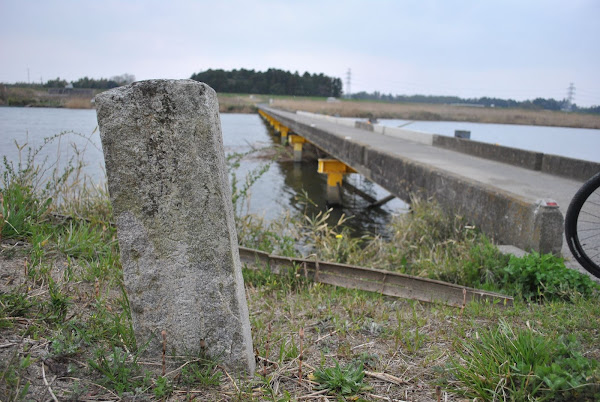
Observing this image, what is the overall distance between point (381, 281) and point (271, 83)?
64.4 m

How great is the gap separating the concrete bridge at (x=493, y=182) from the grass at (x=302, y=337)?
0.46 m

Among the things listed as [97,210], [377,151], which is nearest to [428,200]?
[377,151]

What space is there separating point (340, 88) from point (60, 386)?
98914mm

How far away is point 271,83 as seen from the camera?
66.1m

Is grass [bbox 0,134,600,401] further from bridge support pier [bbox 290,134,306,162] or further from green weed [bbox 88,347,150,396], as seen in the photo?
bridge support pier [bbox 290,134,306,162]

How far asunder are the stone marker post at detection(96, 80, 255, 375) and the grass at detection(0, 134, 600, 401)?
0.19 metres

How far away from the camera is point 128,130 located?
7.11ft

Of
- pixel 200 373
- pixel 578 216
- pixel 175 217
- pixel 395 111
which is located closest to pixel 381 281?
pixel 578 216

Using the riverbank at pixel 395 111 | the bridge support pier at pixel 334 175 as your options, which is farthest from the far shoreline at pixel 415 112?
the bridge support pier at pixel 334 175

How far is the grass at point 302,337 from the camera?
210 cm

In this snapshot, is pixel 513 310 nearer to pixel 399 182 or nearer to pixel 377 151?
pixel 399 182

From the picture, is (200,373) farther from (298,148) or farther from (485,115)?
(485,115)

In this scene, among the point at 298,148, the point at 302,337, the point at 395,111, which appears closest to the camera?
the point at 302,337

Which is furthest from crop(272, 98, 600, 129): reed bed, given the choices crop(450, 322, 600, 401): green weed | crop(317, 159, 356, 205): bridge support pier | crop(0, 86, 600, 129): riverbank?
crop(450, 322, 600, 401): green weed
